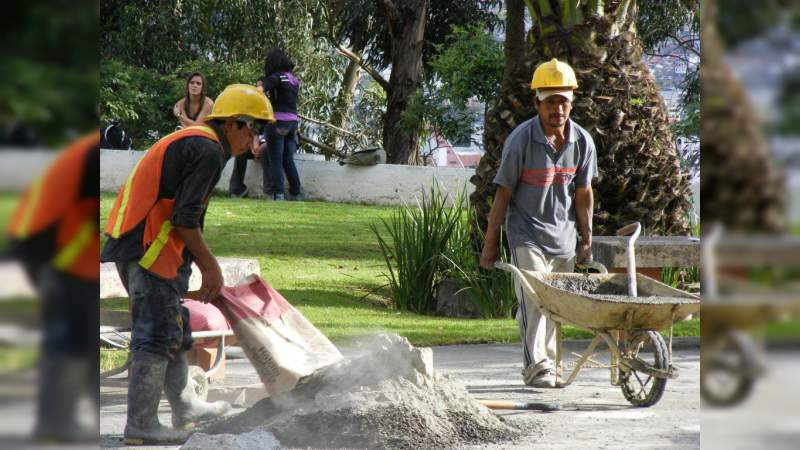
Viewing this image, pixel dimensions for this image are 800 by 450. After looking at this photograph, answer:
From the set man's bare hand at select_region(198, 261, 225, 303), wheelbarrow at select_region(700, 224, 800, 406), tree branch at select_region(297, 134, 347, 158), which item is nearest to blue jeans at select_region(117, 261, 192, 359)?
man's bare hand at select_region(198, 261, 225, 303)

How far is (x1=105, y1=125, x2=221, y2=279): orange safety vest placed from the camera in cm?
493

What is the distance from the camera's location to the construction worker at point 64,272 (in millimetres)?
1374

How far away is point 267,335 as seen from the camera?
5.34 meters

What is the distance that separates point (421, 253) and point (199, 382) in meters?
4.07

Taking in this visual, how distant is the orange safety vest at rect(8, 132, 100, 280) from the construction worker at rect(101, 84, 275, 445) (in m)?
3.37

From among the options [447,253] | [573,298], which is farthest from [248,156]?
[573,298]

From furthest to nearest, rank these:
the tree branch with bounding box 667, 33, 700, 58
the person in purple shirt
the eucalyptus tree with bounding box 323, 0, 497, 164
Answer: the eucalyptus tree with bounding box 323, 0, 497, 164
the tree branch with bounding box 667, 33, 700, 58
the person in purple shirt

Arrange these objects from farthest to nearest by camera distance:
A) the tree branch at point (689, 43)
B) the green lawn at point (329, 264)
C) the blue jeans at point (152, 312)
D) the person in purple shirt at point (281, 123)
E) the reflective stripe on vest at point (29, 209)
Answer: the tree branch at point (689, 43) < the person in purple shirt at point (281, 123) < the green lawn at point (329, 264) < the blue jeans at point (152, 312) < the reflective stripe on vest at point (29, 209)

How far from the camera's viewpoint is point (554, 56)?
31.1 ft

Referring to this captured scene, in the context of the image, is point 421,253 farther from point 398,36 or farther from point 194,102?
point 398,36

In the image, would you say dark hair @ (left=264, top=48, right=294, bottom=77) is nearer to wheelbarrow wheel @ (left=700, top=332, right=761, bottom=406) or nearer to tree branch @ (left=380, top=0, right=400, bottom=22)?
tree branch @ (left=380, top=0, right=400, bottom=22)

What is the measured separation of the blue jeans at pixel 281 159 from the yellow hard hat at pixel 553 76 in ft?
20.6

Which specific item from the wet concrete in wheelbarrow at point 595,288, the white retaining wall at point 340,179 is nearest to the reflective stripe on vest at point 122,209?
the wet concrete in wheelbarrow at point 595,288

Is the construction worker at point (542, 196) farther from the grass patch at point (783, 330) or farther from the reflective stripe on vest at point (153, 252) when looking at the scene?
the grass patch at point (783, 330)
